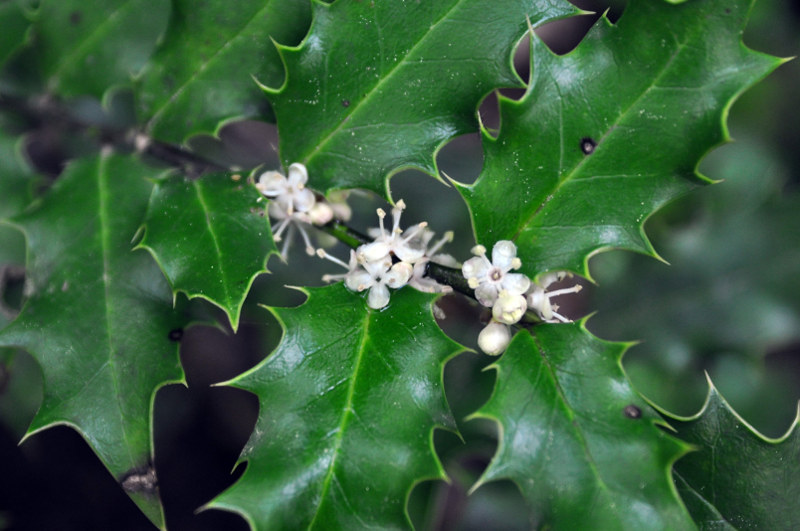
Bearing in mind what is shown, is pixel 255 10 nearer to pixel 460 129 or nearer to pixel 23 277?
pixel 460 129

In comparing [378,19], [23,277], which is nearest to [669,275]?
[378,19]

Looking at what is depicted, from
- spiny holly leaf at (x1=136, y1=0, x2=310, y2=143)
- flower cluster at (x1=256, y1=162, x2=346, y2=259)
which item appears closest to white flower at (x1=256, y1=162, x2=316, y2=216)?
flower cluster at (x1=256, y1=162, x2=346, y2=259)

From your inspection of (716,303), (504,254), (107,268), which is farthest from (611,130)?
(716,303)

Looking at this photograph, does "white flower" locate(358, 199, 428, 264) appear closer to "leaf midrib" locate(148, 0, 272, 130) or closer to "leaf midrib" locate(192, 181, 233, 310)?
"leaf midrib" locate(192, 181, 233, 310)

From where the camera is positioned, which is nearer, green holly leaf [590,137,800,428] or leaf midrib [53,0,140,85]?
leaf midrib [53,0,140,85]

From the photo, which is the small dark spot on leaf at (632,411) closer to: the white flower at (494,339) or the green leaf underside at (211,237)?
the white flower at (494,339)

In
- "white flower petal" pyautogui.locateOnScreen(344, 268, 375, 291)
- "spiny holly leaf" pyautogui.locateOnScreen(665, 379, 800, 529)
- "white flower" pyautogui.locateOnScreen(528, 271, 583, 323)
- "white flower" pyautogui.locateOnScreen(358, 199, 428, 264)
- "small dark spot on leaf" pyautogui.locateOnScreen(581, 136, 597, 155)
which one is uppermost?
"small dark spot on leaf" pyautogui.locateOnScreen(581, 136, 597, 155)

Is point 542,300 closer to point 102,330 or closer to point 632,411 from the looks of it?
point 632,411
